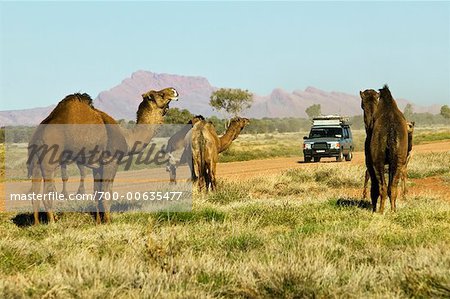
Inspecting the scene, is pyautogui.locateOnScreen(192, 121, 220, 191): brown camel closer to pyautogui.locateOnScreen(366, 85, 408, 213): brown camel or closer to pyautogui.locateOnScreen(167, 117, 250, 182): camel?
pyautogui.locateOnScreen(167, 117, 250, 182): camel

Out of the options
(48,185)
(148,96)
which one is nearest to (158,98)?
(148,96)

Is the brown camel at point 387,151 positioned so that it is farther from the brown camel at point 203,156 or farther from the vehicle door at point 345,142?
the vehicle door at point 345,142

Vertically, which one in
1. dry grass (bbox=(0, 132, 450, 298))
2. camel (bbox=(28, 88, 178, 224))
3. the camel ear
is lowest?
dry grass (bbox=(0, 132, 450, 298))

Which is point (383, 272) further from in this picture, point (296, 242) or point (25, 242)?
point (25, 242)

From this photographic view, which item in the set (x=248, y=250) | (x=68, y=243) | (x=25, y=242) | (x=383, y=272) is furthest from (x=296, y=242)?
(x=25, y=242)

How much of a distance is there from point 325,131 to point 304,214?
24462mm

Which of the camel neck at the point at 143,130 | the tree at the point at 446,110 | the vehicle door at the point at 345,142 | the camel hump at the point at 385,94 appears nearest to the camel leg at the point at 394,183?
the camel hump at the point at 385,94

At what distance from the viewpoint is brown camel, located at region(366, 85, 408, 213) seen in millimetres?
11070

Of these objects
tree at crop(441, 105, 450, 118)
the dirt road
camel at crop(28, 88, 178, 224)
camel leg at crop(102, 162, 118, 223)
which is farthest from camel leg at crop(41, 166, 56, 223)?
tree at crop(441, 105, 450, 118)

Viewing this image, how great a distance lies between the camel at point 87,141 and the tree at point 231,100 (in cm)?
9495

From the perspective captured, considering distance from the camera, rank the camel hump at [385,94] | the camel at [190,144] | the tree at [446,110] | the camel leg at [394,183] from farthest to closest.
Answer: the tree at [446,110] → the camel at [190,144] → the camel hump at [385,94] → the camel leg at [394,183]

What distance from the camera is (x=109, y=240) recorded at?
821 cm

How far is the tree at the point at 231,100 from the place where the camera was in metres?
107

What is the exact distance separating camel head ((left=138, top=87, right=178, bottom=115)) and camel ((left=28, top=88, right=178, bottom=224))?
1.23 ft
